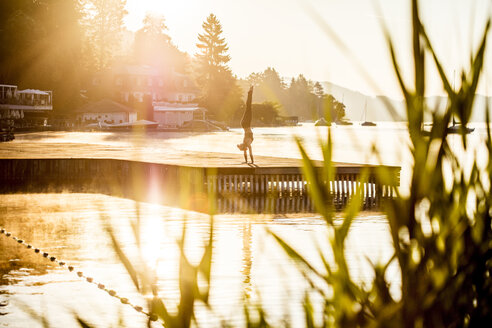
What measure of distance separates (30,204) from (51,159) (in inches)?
275

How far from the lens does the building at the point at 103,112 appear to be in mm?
95919

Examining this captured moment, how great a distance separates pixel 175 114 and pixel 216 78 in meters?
14.5

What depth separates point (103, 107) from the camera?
96938 millimetres

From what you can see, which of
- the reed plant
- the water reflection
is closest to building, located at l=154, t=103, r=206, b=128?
the water reflection

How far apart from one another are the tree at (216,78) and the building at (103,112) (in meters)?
22.9

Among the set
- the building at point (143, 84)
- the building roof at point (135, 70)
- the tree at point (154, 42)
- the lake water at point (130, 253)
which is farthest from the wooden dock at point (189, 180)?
the tree at point (154, 42)

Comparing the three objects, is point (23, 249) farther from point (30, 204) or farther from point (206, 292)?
point (206, 292)

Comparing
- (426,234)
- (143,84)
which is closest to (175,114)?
(143,84)

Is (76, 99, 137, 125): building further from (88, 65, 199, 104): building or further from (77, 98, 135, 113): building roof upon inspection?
(88, 65, 199, 104): building

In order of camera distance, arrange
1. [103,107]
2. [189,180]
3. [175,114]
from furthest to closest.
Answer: [175,114] < [103,107] < [189,180]

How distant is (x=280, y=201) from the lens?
23953 mm

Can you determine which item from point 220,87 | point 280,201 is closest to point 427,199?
point 280,201

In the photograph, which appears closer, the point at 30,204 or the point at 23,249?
the point at 23,249

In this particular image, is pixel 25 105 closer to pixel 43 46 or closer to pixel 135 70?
pixel 43 46
